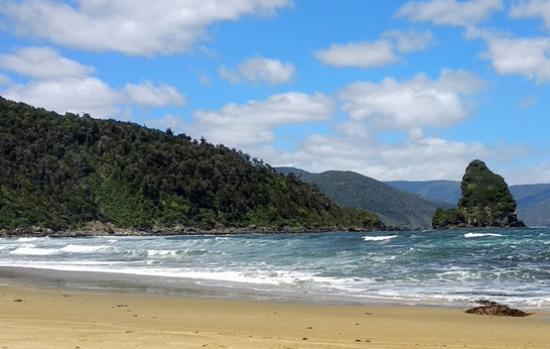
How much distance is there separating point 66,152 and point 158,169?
18.3 metres

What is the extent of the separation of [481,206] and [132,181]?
71858 mm

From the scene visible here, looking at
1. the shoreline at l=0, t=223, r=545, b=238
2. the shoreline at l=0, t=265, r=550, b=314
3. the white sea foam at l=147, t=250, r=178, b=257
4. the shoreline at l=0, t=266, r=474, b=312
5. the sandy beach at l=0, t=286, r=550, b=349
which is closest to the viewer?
the sandy beach at l=0, t=286, r=550, b=349

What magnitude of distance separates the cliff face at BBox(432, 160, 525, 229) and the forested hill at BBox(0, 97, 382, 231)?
1994 cm

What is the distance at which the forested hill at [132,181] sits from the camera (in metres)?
120

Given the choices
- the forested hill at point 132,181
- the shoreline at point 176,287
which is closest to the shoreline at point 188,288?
the shoreline at point 176,287

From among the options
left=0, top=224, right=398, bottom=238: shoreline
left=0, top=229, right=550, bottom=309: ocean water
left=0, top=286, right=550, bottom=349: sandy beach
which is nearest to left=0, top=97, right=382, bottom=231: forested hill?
left=0, top=224, right=398, bottom=238: shoreline

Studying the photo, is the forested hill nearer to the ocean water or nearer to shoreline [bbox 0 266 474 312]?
the ocean water

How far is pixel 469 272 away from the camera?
21031 millimetres

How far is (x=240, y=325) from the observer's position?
11.1 meters

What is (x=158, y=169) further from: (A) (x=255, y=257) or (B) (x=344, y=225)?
(A) (x=255, y=257)

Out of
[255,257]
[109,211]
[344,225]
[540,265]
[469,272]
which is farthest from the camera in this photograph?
[344,225]

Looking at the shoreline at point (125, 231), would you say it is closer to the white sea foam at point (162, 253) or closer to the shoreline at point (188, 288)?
the white sea foam at point (162, 253)

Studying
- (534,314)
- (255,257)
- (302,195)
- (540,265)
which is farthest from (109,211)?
(534,314)

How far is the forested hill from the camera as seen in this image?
12025 cm
